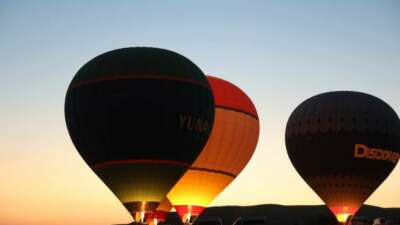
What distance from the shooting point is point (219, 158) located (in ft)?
130

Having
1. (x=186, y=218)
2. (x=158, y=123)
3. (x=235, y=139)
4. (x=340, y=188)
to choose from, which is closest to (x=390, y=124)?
(x=340, y=188)

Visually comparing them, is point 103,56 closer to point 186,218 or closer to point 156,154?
point 156,154

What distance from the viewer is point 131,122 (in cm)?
3044

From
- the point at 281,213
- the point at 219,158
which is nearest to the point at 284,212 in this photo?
the point at 281,213

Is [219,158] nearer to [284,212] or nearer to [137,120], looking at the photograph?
[137,120]

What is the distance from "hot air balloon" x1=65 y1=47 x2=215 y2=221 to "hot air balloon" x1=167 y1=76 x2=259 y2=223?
24.0 feet

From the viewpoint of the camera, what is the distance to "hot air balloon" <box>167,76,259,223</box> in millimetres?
39281

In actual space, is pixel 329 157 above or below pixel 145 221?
above

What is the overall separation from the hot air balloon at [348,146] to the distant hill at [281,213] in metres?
67.1

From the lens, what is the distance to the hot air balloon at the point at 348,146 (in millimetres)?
41094

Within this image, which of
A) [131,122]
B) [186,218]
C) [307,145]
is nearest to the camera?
[131,122]

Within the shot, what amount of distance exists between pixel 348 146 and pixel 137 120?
15886mm

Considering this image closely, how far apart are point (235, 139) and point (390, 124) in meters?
9.56

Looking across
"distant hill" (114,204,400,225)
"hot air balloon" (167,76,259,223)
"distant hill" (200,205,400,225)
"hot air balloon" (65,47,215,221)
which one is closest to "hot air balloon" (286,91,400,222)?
"hot air balloon" (167,76,259,223)
